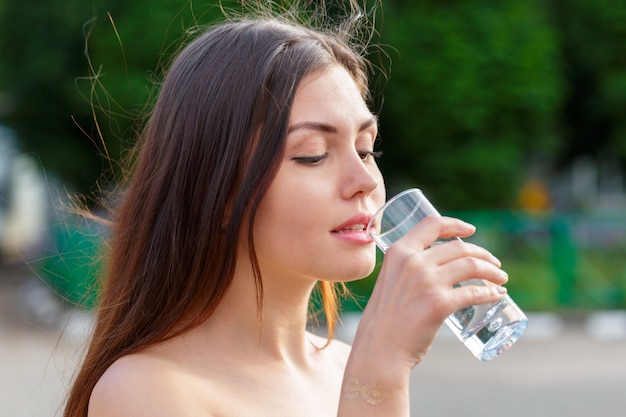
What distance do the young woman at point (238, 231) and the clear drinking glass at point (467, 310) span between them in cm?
4

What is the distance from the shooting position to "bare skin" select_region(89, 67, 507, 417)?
1.43 m

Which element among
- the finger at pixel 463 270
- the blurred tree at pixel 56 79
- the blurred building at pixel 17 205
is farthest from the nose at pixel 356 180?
the blurred building at pixel 17 205

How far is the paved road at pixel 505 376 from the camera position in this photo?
7.83 meters

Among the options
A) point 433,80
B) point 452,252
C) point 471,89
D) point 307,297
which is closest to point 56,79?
point 433,80

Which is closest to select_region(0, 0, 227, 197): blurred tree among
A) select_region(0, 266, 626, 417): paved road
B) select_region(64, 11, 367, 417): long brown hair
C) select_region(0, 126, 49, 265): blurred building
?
select_region(0, 266, 626, 417): paved road

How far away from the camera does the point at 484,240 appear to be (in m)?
12.0

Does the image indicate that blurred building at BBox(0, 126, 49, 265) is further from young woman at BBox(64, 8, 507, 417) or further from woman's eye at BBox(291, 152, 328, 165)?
woman's eye at BBox(291, 152, 328, 165)

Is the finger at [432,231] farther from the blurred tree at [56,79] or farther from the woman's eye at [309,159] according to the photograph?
the blurred tree at [56,79]

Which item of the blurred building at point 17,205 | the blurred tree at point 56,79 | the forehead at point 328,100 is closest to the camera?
the forehead at point 328,100

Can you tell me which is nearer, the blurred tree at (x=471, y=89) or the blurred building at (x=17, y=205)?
the blurred tree at (x=471, y=89)

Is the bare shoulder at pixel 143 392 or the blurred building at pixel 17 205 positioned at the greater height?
the bare shoulder at pixel 143 392

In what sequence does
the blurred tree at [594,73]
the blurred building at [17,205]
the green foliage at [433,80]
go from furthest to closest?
the blurred building at [17,205]
the blurred tree at [594,73]
the green foliage at [433,80]

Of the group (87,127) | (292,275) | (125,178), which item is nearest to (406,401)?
(292,275)

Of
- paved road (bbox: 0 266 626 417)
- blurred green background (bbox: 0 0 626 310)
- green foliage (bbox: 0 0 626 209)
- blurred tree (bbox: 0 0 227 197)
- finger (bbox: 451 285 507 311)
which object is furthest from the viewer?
blurred tree (bbox: 0 0 227 197)
